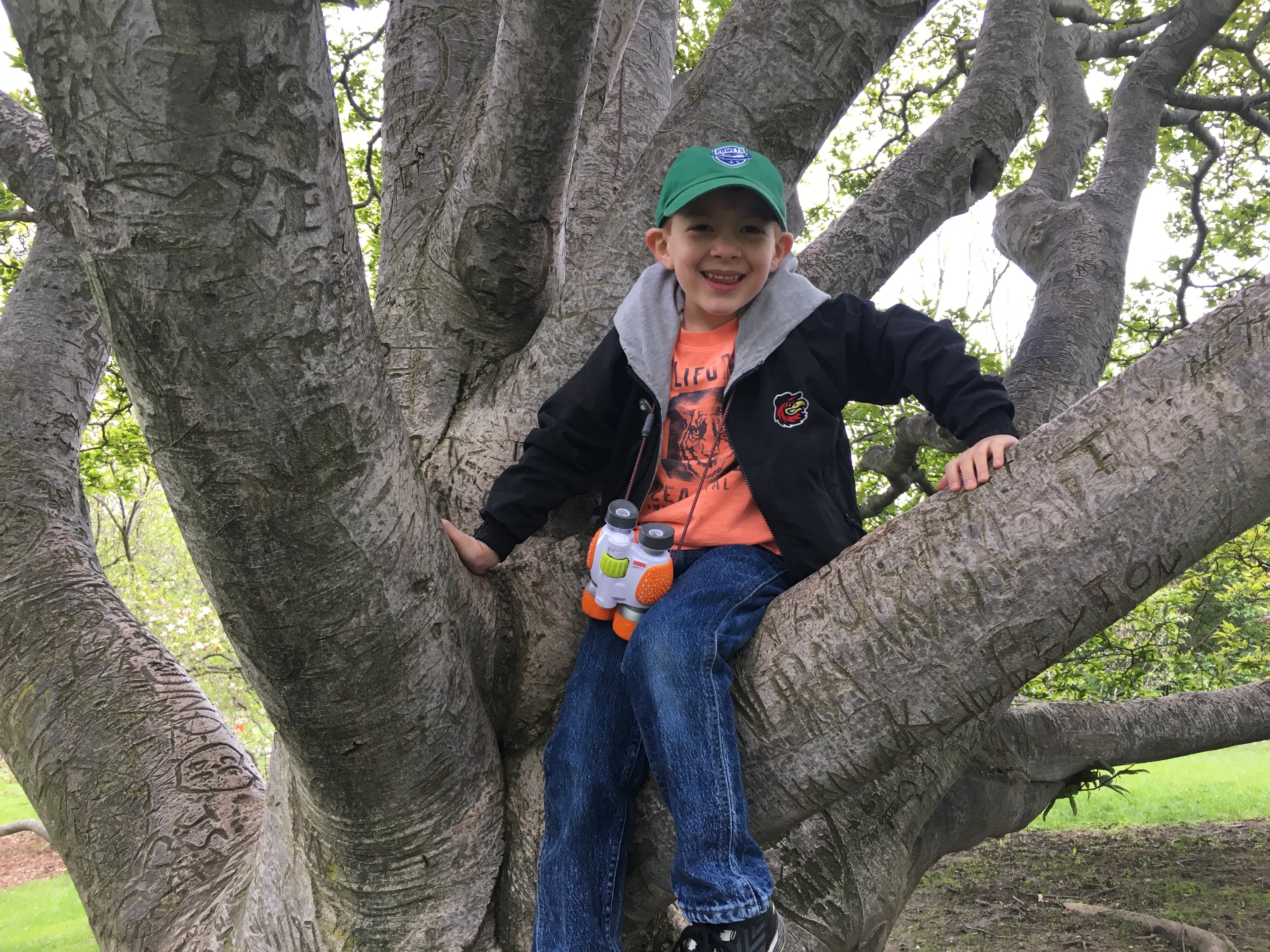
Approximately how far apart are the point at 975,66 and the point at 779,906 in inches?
125

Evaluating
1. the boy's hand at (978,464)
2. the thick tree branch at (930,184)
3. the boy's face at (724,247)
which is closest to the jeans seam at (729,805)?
the boy's hand at (978,464)

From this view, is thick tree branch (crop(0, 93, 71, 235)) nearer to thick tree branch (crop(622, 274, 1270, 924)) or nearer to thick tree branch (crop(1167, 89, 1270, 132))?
thick tree branch (crop(622, 274, 1270, 924))

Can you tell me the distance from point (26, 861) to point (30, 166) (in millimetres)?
11246

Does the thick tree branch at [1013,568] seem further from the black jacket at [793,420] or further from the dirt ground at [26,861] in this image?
the dirt ground at [26,861]

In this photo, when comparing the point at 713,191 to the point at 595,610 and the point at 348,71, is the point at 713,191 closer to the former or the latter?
the point at 595,610

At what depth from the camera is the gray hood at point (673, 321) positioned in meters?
1.96

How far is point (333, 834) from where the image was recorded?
5.88 feet

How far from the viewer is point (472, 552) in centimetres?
196

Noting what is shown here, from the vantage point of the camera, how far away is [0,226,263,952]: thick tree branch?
2.38 metres

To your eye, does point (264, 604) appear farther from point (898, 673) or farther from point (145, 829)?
point (145, 829)

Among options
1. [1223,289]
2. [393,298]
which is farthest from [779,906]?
[1223,289]

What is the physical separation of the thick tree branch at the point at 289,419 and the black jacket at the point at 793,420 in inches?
17.3

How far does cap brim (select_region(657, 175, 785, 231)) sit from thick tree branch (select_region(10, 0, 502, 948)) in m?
0.87

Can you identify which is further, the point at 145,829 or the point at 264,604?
the point at 145,829
